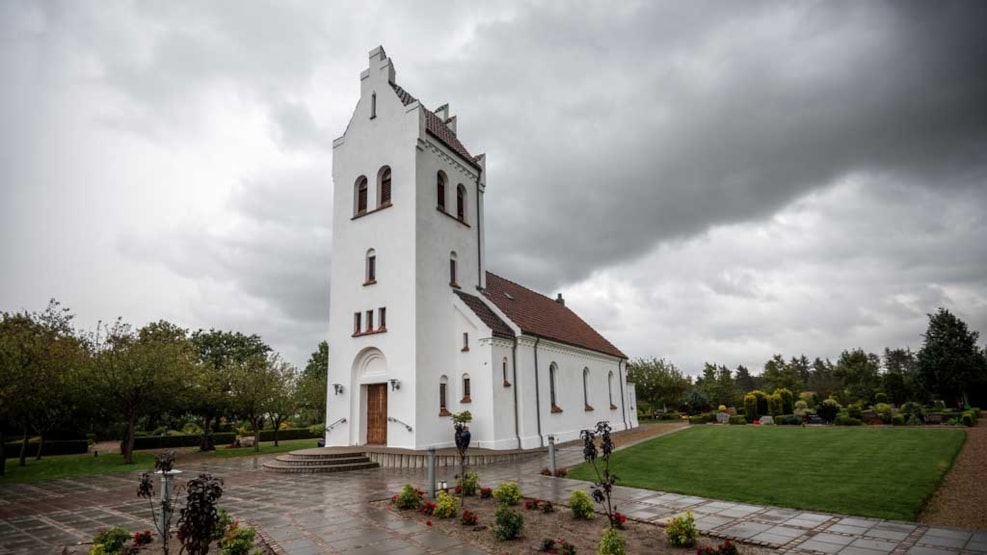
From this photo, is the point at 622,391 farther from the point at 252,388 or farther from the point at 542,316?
the point at 252,388

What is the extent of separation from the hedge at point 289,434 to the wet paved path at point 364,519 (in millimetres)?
24479

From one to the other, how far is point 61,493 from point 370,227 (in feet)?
42.0

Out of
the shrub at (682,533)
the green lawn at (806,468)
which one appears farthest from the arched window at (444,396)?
the shrub at (682,533)

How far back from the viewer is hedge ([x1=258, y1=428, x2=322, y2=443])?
126 feet

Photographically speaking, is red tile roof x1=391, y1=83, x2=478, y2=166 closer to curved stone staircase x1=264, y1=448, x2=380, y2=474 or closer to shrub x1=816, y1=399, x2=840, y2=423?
curved stone staircase x1=264, y1=448, x2=380, y2=474

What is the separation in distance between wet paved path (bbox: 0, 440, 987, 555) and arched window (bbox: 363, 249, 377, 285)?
835 centimetres

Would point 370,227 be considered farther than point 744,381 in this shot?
No

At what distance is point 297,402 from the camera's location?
2703 centimetres

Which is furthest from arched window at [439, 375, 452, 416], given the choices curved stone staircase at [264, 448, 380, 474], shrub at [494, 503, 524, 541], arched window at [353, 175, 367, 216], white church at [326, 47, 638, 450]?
shrub at [494, 503, 524, 541]

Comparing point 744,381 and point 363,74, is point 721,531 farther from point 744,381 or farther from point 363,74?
point 744,381

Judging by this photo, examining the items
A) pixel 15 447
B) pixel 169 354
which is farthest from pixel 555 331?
pixel 15 447

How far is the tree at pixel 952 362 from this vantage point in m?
36.0

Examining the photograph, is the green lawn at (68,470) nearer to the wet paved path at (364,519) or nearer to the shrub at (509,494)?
the wet paved path at (364,519)

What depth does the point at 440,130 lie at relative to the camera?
23.5 meters
